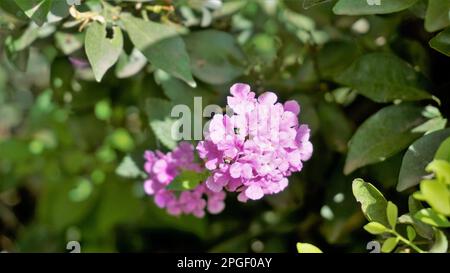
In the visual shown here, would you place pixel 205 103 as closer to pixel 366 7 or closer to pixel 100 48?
pixel 100 48

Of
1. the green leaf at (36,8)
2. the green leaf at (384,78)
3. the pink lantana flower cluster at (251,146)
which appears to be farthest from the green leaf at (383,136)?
the green leaf at (36,8)

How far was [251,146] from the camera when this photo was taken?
3.25 ft

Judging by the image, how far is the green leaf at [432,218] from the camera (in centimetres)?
89

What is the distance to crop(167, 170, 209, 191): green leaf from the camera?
43.3 inches

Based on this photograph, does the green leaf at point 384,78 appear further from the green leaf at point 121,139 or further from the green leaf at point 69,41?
the green leaf at point 121,139

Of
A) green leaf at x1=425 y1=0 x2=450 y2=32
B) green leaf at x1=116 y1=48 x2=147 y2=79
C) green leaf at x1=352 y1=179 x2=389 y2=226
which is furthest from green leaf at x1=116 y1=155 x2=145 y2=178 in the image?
green leaf at x1=425 y1=0 x2=450 y2=32

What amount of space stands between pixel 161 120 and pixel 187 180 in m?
0.22

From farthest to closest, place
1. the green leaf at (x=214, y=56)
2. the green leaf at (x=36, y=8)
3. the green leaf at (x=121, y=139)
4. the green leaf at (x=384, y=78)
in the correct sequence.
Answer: the green leaf at (x=121, y=139)
the green leaf at (x=214, y=56)
the green leaf at (x=384, y=78)
the green leaf at (x=36, y=8)

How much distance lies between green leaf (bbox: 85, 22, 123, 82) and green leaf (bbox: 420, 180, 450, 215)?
1.61ft

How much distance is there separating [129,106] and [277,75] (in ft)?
1.20

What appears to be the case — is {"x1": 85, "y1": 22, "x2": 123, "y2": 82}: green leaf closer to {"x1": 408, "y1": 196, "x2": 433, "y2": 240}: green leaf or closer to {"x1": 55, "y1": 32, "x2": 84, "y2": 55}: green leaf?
{"x1": 55, "y1": 32, "x2": 84, "y2": 55}: green leaf

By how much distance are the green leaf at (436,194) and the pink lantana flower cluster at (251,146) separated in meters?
0.22

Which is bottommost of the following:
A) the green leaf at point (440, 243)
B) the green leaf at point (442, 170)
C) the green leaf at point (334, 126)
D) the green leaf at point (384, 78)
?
the green leaf at point (334, 126)

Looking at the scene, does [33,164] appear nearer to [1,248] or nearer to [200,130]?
[1,248]
